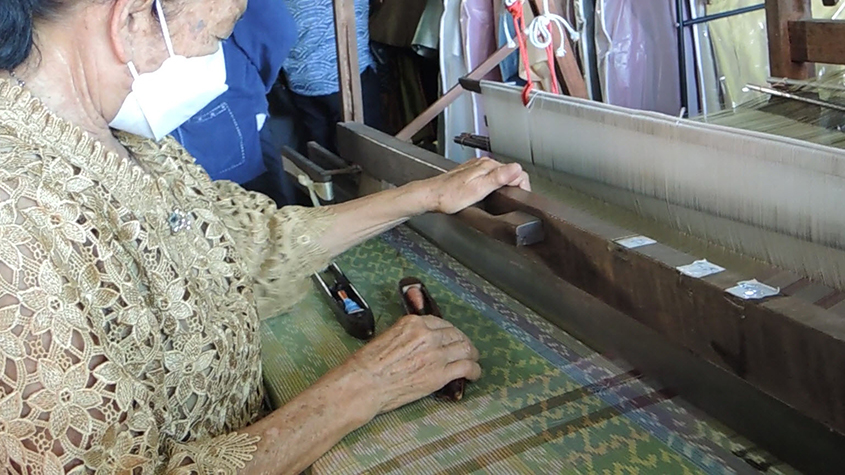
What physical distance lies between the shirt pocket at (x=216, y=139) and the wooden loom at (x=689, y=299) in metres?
0.92

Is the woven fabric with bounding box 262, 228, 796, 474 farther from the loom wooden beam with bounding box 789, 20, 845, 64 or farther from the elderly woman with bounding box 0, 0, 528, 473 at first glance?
the loom wooden beam with bounding box 789, 20, 845, 64

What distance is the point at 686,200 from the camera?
39.8 inches

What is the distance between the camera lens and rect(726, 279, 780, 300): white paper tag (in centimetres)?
66

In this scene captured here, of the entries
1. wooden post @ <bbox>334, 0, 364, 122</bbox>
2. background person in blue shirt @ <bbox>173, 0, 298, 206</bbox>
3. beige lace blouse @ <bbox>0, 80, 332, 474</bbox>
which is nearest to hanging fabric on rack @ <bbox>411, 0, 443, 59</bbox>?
background person in blue shirt @ <bbox>173, 0, 298, 206</bbox>

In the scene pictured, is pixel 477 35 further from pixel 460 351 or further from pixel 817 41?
pixel 460 351

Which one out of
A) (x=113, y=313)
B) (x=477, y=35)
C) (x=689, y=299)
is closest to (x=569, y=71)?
(x=477, y=35)

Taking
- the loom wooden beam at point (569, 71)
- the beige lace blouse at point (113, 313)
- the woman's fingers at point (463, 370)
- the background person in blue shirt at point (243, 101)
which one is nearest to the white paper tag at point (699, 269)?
the woman's fingers at point (463, 370)

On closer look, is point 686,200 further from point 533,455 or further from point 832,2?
point 832,2

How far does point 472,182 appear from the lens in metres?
1.19

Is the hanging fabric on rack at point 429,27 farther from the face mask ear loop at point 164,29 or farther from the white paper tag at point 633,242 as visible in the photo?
the white paper tag at point 633,242

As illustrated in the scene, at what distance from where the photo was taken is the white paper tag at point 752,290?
2.16ft

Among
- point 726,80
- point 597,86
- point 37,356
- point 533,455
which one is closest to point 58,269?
point 37,356

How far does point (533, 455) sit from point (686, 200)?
0.39 metres

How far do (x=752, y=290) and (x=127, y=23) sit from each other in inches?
29.3
